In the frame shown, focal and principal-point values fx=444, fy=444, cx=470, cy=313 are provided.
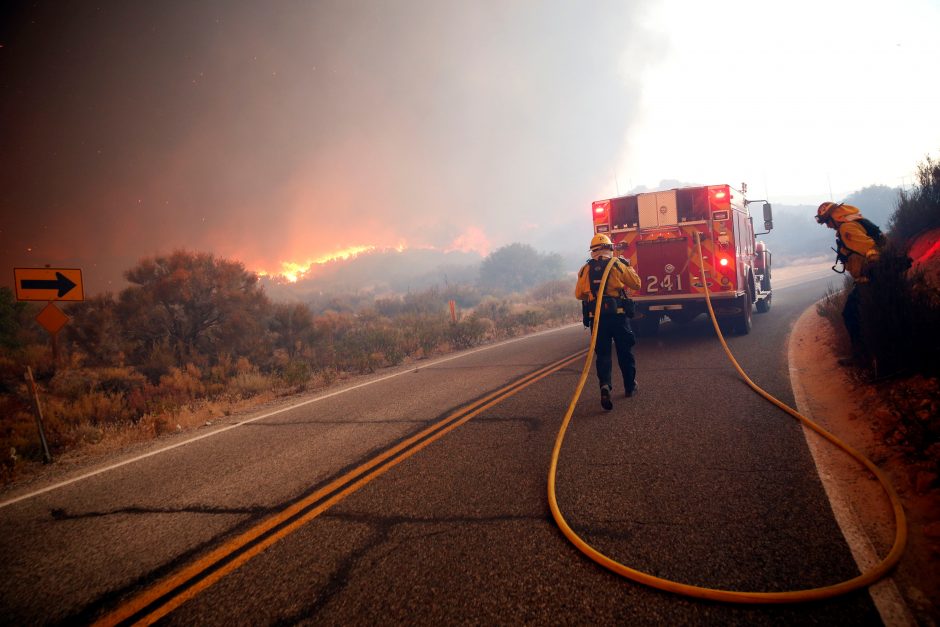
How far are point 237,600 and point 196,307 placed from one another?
51.3 ft

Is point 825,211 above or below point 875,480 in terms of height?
above

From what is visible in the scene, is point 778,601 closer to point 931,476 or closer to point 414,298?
point 931,476

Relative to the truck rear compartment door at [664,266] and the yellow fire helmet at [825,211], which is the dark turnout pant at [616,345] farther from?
the truck rear compartment door at [664,266]

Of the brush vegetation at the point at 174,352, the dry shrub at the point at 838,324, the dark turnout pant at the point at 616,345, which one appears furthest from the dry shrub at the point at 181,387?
the dry shrub at the point at 838,324

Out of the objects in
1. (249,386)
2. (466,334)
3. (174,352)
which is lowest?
(249,386)

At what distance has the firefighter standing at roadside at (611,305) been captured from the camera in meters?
5.73

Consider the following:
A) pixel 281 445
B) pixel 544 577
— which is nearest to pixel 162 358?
pixel 281 445

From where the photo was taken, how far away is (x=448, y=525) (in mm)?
3072

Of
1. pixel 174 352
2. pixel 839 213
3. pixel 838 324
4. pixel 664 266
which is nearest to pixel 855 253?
pixel 839 213

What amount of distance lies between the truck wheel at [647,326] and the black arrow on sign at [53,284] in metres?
11.3

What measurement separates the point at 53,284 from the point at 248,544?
6.89m

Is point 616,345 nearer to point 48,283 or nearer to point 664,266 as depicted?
point 664,266

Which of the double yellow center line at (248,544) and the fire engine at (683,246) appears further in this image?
the fire engine at (683,246)

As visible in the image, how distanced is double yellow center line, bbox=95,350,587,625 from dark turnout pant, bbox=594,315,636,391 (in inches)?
83.7
